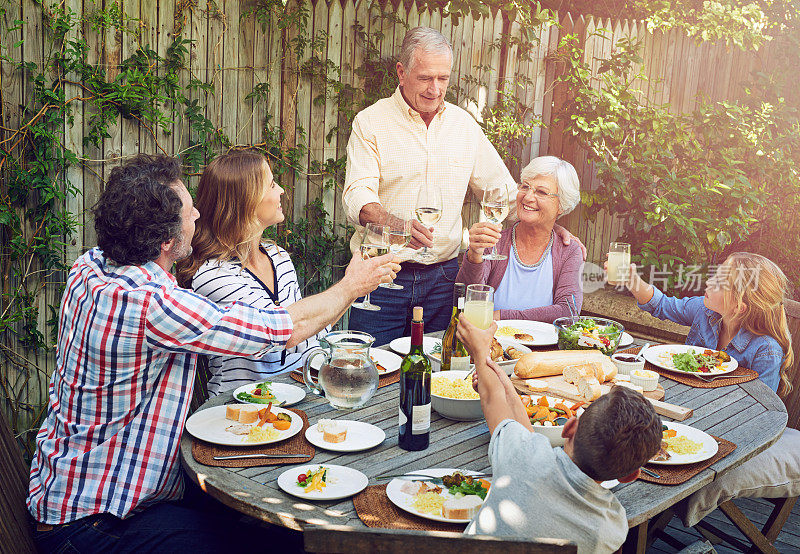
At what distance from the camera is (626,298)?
227 inches

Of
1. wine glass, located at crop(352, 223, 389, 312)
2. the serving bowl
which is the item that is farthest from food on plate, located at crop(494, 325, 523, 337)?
wine glass, located at crop(352, 223, 389, 312)

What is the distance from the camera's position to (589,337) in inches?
112

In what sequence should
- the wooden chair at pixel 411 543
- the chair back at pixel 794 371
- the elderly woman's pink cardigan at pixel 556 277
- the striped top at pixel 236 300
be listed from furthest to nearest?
the elderly woman's pink cardigan at pixel 556 277 → the chair back at pixel 794 371 → the striped top at pixel 236 300 → the wooden chair at pixel 411 543

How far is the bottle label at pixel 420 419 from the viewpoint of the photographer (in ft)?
6.79

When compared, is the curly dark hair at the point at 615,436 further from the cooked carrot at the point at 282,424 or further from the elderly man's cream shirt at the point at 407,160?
the elderly man's cream shirt at the point at 407,160

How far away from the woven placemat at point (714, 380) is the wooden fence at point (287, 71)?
7.99ft

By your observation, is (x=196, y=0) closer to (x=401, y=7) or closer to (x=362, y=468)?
(x=401, y=7)

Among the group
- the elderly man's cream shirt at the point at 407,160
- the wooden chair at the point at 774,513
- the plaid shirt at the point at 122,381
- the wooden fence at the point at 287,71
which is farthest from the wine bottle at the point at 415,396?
the wooden fence at the point at 287,71

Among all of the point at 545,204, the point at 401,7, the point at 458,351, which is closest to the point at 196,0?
the point at 401,7

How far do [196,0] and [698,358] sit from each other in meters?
2.96

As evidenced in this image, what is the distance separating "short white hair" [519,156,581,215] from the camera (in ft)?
12.1

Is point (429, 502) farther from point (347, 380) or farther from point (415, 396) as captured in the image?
point (347, 380)

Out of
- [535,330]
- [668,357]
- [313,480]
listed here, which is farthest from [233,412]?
[668,357]

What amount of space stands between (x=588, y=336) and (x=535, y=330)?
1.46 feet
